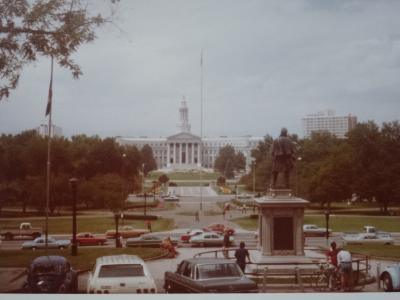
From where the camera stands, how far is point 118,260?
7309 mm

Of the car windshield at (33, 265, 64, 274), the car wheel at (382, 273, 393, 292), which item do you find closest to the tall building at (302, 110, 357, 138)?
the car wheel at (382, 273, 393, 292)

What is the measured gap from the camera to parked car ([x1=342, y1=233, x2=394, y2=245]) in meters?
8.23

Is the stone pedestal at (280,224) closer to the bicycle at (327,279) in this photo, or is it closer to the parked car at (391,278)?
the bicycle at (327,279)

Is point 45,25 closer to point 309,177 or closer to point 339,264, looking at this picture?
point 309,177

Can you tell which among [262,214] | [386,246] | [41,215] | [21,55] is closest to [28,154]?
[41,215]

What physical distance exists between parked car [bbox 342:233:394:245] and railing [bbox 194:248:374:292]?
0.29 m

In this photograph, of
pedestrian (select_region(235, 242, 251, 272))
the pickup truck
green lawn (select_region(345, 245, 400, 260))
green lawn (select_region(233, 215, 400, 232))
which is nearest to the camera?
pedestrian (select_region(235, 242, 251, 272))

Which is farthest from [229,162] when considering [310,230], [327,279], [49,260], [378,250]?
[49,260]

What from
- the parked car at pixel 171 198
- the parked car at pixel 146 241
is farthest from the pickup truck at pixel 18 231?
the parked car at pixel 171 198

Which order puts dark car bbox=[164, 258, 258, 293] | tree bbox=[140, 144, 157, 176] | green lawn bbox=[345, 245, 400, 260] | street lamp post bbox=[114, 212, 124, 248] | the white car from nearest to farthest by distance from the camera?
1. dark car bbox=[164, 258, 258, 293]
2. the white car
3. green lawn bbox=[345, 245, 400, 260]
4. street lamp post bbox=[114, 212, 124, 248]
5. tree bbox=[140, 144, 157, 176]

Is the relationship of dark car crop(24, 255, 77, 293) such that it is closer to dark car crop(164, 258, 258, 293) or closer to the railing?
dark car crop(164, 258, 258, 293)

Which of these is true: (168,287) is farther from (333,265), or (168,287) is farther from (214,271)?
(333,265)

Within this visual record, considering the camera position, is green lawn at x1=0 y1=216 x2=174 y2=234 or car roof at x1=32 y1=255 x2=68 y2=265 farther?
green lawn at x1=0 y1=216 x2=174 y2=234

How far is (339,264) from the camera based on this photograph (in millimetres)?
7637
